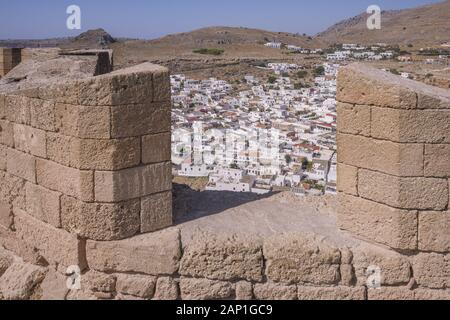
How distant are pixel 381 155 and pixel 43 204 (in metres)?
3.19

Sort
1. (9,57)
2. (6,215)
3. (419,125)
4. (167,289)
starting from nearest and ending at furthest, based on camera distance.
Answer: (419,125) → (167,289) → (6,215) → (9,57)

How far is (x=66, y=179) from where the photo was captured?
488 cm

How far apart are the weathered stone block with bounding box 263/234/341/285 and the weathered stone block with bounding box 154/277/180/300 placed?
836 mm

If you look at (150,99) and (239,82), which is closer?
(150,99)

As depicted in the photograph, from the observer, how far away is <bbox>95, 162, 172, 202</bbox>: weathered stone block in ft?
15.5

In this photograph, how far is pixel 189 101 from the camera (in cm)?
3700

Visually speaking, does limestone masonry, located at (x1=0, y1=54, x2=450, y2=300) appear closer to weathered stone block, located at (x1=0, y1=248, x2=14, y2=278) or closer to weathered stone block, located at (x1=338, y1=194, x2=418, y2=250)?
weathered stone block, located at (x1=338, y1=194, x2=418, y2=250)

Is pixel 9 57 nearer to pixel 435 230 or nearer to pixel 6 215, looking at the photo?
pixel 6 215

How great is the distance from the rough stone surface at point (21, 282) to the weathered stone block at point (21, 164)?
2.90ft

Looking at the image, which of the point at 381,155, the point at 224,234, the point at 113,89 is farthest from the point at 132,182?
the point at 381,155

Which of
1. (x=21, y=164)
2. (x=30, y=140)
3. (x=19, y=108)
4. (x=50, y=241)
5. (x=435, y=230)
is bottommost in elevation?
(x=50, y=241)

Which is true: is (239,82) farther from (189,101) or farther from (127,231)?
(127,231)

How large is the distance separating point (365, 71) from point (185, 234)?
2213mm

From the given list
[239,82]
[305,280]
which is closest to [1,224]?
[305,280]
